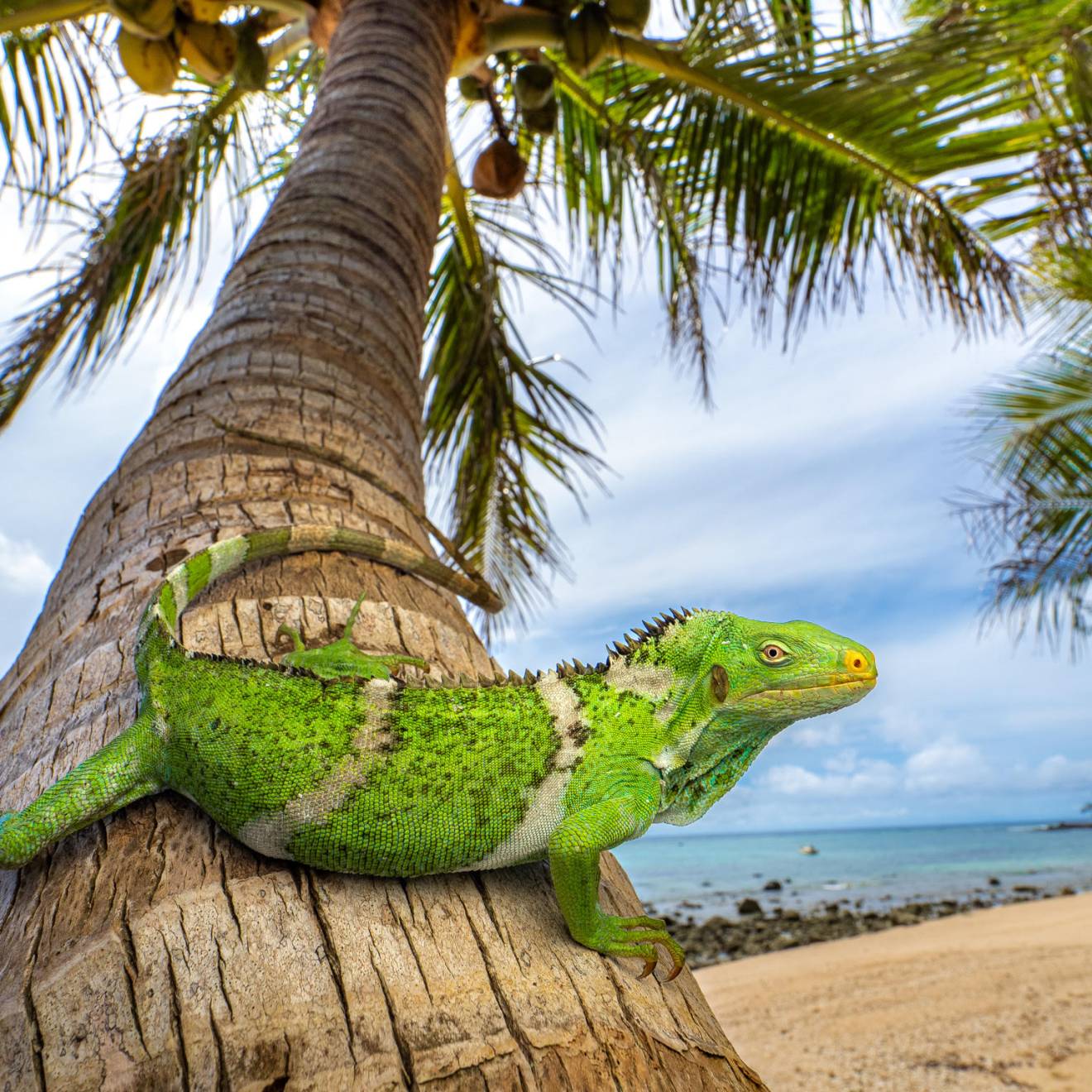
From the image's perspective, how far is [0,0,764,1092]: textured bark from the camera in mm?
1372

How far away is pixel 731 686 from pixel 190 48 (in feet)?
19.2

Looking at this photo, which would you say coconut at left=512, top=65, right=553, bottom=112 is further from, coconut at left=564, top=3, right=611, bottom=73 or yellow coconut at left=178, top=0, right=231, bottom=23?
yellow coconut at left=178, top=0, right=231, bottom=23

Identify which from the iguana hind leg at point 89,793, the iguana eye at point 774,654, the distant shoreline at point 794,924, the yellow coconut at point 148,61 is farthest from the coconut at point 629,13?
the distant shoreline at point 794,924

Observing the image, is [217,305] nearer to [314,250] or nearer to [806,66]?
[314,250]

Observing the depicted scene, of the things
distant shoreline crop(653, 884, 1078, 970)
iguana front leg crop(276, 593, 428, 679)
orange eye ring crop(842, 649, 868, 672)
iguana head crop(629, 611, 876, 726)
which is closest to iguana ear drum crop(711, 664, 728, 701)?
iguana head crop(629, 611, 876, 726)

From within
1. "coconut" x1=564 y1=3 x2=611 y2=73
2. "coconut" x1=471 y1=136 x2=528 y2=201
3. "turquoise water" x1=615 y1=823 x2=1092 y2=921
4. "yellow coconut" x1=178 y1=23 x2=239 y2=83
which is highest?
"yellow coconut" x1=178 y1=23 x2=239 y2=83

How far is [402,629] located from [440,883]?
793 millimetres

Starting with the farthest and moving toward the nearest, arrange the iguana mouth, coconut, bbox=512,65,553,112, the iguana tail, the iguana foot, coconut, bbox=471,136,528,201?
1. coconut, bbox=471,136,528,201
2. coconut, bbox=512,65,553,112
3. the iguana tail
4. the iguana mouth
5. the iguana foot

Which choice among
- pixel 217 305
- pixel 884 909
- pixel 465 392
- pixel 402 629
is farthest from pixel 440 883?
pixel 884 909

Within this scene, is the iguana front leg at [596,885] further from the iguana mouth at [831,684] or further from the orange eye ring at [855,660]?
the orange eye ring at [855,660]

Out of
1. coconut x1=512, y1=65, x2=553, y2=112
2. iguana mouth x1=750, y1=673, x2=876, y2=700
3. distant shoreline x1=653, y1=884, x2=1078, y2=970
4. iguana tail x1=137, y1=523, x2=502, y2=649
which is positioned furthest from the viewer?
distant shoreline x1=653, y1=884, x2=1078, y2=970

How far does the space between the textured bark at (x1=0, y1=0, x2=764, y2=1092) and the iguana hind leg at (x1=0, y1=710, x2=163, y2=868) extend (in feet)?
0.15

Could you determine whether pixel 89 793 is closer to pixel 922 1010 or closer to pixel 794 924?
pixel 922 1010

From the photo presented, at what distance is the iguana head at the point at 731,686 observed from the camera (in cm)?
204
